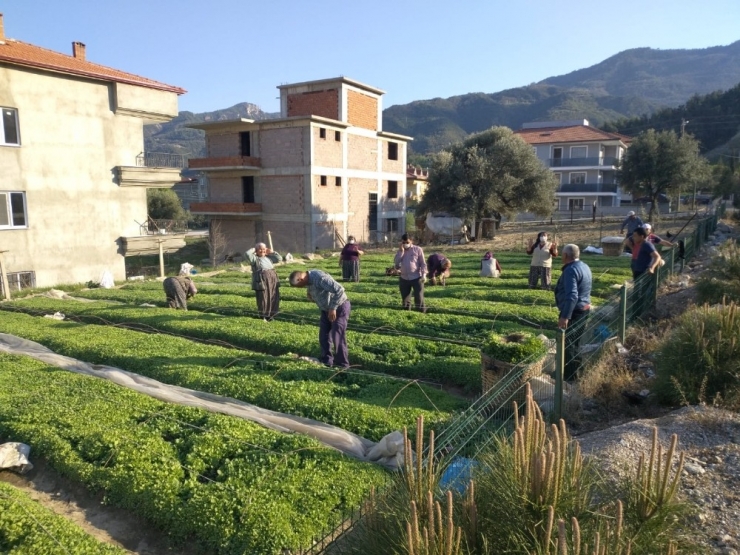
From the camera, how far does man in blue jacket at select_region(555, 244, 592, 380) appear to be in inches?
366

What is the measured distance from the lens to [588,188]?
64875 millimetres

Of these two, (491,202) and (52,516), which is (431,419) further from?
(491,202)

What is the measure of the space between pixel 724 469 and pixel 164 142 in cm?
19101

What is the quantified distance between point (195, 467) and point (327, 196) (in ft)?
123

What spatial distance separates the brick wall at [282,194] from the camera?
42.5m

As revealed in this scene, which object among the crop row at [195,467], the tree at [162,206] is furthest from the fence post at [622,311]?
the tree at [162,206]

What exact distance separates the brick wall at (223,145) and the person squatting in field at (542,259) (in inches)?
1295

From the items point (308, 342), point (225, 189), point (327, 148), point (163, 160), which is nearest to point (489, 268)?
point (308, 342)

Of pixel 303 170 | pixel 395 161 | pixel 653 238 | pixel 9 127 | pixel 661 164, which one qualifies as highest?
pixel 395 161

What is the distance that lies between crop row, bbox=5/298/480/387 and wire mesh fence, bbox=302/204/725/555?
1.74 m

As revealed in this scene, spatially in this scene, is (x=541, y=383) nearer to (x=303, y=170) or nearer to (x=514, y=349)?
(x=514, y=349)

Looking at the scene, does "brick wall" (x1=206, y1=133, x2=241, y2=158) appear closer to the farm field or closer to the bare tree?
the bare tree

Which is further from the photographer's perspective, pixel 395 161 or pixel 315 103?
pixel 395 161

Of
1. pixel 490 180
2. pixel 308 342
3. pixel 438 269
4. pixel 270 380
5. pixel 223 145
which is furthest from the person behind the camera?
pixel 223 145
